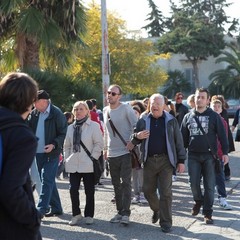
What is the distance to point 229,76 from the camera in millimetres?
49969

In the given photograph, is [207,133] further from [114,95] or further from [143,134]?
[114,95]

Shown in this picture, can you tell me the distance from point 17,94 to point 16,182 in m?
0.50

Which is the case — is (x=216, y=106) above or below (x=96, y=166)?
above

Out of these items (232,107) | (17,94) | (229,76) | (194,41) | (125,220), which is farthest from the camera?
(194,41)

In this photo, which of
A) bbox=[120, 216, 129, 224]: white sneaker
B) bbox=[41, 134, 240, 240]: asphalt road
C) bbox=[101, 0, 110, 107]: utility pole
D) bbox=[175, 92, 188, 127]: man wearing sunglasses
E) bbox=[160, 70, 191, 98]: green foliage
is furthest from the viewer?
bbox=[160, 70, 191, 98]: green foliage

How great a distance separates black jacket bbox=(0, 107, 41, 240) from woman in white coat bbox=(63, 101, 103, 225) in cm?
404

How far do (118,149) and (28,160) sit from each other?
425 cm

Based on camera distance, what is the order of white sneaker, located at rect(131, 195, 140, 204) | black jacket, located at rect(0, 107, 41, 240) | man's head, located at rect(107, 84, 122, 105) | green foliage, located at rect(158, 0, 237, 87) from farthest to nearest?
1. green foliage, located at rect(158, 0, 237, 87)
2. white sneaker, located at rect(131, 195, 140, 204)
3. man's head, located at rect(107, 84, 122, 105)
4. black jacket, located at rect(0, 107, 41, 240)

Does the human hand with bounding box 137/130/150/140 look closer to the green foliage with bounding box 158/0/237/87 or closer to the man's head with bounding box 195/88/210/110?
the man's head with bounding box 195/88/210/110

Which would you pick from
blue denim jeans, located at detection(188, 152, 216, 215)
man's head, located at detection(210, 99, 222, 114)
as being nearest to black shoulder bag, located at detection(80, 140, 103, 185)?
blue denim jeans, located at detection(188, 152, 216, 215)

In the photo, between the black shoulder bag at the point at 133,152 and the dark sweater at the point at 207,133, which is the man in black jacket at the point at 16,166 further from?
the dark sweater at the point at 207,133

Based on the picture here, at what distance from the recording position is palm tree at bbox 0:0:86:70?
14.3m

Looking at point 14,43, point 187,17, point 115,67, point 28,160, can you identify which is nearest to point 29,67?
point 14,43

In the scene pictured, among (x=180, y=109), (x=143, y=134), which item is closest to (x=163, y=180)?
(x=143, y=134)
